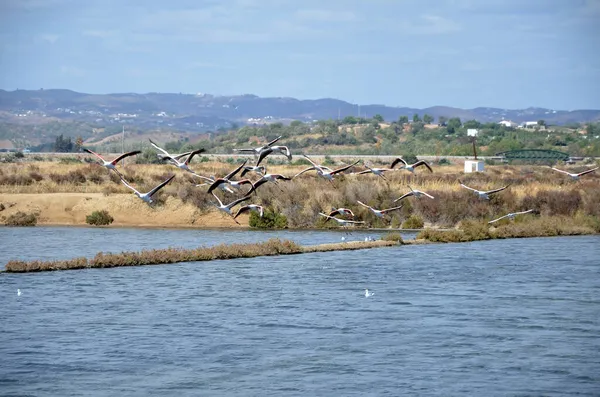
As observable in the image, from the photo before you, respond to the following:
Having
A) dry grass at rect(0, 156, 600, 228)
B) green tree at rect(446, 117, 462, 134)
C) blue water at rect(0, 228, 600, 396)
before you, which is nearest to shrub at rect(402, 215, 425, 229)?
dry grass at rect(0, 156, 600, 228)

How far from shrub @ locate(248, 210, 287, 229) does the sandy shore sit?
143 cm

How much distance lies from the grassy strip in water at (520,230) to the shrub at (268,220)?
8.51 m

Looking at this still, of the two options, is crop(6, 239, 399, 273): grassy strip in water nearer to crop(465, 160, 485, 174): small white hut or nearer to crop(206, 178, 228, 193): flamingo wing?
crop(206, 178, 228, 193): flamingo wing

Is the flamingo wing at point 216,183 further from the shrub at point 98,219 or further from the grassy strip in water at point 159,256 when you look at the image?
the shrub at point 98,219

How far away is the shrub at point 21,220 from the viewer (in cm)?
5419

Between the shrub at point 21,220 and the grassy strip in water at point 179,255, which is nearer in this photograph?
the grassy strip in water at point 179,255

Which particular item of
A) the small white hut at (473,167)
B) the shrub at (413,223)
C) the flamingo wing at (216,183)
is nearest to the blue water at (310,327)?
the flamingo wing at (216,183)

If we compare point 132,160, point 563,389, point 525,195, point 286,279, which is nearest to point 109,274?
point 286,279

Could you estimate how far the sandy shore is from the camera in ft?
181

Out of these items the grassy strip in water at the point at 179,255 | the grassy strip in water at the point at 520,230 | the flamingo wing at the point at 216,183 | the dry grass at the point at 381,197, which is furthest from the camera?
the dry grass at the point at 381,197

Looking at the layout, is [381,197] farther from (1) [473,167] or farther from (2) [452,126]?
(2) [452,126]

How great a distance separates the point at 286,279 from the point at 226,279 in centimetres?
195

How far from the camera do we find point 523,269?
38281 mm

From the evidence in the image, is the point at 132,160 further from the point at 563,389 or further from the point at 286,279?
the point at 563,389
